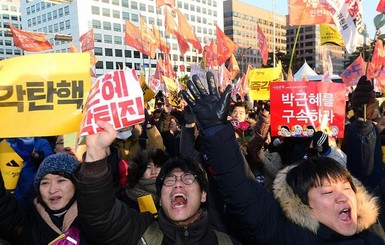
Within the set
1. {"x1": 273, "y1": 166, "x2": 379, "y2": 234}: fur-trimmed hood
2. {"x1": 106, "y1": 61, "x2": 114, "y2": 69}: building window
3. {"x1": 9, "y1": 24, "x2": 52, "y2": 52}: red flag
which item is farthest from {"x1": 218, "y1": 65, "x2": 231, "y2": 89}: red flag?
{"x1": 106, "y1": 61, "x2": 114, "y2": 69}: building window

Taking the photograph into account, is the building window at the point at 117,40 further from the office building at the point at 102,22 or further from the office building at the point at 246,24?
the office building at the point at 246,24

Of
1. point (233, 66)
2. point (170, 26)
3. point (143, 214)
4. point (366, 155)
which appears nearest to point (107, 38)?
point (233, 66)

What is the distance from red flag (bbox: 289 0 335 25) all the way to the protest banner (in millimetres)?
6844

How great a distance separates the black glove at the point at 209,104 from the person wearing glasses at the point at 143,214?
0.45 metres

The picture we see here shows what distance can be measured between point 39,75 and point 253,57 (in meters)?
108

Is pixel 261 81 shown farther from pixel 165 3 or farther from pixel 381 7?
pixel 165 3

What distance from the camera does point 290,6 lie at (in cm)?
833

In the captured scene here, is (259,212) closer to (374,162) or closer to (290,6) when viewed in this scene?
(374,162)

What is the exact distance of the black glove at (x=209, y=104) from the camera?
195 cm

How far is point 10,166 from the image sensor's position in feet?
9.93

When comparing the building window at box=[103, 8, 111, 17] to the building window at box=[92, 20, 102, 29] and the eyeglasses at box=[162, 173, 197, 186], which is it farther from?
the eyeglasses at box=[162, 173, 197, 186]

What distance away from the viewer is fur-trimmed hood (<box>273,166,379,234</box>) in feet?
6.80

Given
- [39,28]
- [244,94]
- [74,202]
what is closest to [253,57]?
[39,28]

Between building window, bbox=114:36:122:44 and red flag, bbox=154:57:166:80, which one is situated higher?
building window, bbox=114:36:122:44
